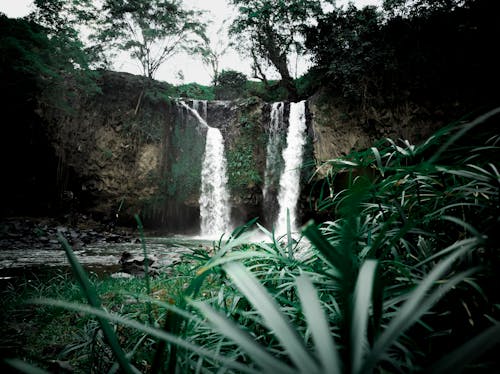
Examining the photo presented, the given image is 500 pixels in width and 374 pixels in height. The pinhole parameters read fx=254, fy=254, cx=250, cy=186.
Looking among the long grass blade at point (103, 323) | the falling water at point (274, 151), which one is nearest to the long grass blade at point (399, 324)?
the long grass blade at point (103, 323)

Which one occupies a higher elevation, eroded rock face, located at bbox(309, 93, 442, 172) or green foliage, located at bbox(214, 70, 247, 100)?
green foliage, located at bbox(214, 70, 247, 100)

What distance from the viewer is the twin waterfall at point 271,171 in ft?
30.1

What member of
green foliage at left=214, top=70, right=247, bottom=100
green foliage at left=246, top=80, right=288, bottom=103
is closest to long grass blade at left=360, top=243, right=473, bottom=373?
green foliage at left=246, top=80, right=288, bottom=103

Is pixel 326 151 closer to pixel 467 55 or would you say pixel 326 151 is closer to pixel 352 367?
pixel 467 55

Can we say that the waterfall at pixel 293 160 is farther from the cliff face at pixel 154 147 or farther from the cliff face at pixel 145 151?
the cliff face at pixel 145 151

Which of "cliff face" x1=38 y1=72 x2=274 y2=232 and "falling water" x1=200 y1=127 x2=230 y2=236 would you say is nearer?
"cliff face" x1=38 y1=72 x2=274 y2=232

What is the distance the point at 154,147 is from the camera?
1016cm

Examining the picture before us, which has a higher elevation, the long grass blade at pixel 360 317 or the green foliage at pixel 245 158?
the green foliage at pixel 245 158

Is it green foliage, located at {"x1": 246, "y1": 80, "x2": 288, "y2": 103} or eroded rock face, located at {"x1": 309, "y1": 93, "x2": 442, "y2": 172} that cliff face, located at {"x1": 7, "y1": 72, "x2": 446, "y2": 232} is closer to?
eroded rock face, located at {"x1": 309, "y1": 93, "x2": 442, "y2": 172}

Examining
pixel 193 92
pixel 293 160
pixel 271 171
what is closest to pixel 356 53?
pixel 293 160

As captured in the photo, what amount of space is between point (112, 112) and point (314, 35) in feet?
25.8

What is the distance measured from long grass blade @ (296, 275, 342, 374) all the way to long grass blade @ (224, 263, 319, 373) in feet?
0.04

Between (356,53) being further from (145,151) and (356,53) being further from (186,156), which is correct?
(145,151)

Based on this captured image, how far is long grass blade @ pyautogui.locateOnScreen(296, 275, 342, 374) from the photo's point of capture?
19cm
